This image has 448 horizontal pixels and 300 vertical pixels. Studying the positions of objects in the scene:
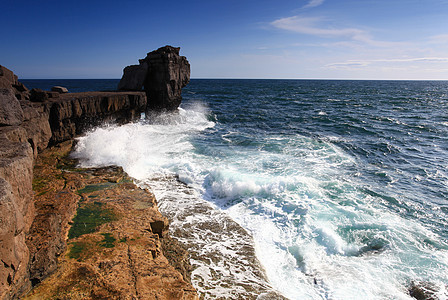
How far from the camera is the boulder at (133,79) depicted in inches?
817

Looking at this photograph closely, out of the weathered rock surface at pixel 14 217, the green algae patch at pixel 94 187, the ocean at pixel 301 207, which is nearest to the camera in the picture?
the weathered rock surface at pixel 14 217

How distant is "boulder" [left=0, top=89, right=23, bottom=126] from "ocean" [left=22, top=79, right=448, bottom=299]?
9.68ft

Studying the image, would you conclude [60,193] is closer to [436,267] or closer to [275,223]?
[275,223]

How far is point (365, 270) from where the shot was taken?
219 inches

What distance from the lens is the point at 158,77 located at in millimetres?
21938

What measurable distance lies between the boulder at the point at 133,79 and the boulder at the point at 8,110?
15.2m

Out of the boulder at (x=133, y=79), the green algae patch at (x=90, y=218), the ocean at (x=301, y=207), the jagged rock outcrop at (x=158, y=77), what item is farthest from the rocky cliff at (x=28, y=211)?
the jagged rock outcrop at (x=158, y=77)

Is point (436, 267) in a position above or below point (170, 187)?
below

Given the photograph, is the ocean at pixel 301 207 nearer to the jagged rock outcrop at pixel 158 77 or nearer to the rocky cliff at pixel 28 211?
the rocky cliff at pixel 28 211

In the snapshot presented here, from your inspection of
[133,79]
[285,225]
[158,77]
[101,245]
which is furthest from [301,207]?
[158,77]

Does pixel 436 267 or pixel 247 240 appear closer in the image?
pixel 436 267

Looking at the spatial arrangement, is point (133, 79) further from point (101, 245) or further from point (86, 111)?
point (101, 245)

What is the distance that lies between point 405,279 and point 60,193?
7563 mm

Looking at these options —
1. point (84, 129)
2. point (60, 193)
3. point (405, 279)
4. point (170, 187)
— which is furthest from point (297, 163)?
point (84, 129)
